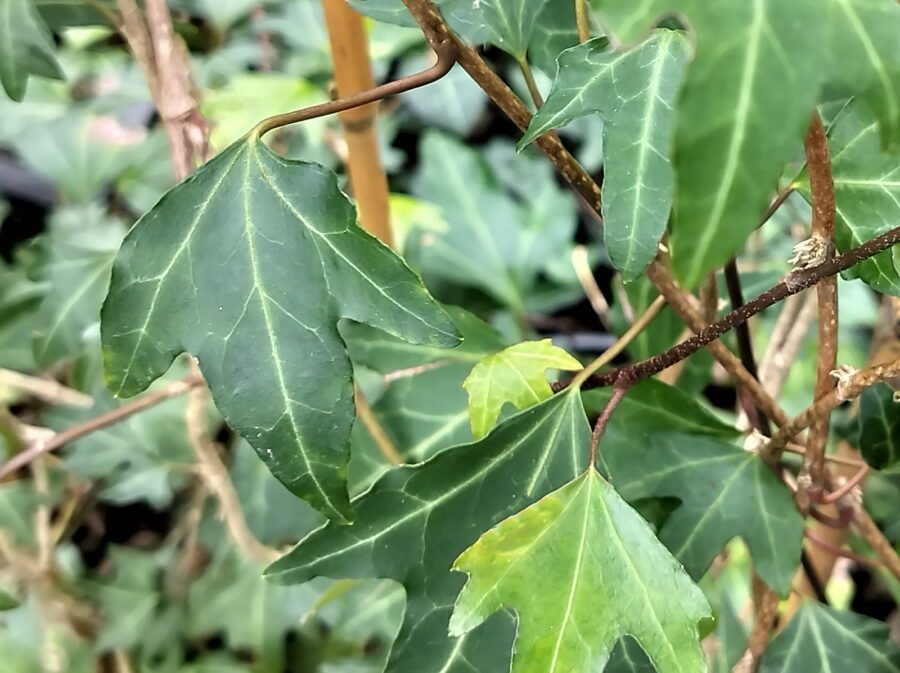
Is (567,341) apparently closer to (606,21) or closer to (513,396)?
(513,396)

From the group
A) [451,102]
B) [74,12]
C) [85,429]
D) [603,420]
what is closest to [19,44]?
[74,12]

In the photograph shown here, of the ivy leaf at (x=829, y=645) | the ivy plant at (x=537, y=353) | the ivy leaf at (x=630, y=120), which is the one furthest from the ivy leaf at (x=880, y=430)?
the ivy leaf at (x=630, y=120)

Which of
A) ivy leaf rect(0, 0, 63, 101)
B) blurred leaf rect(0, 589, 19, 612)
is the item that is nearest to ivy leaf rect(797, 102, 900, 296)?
ivy leaf rect(0, 0, 63, 101)

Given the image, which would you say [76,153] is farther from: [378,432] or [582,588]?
[582,588]

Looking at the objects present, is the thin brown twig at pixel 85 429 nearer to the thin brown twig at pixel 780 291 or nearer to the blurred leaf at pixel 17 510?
the blurred leaf at pixel 17 510

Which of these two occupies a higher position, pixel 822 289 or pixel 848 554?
pixel 822 289
